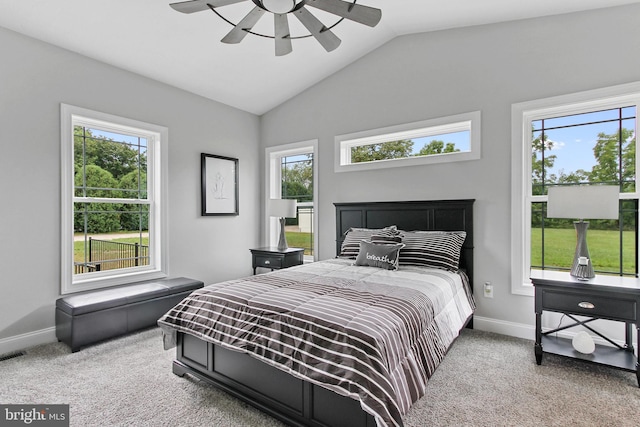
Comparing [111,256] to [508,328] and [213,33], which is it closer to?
[213,33]

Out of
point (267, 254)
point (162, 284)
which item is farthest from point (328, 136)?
point (162, 284)

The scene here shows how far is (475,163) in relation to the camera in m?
3.34

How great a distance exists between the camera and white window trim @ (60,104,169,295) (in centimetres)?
311

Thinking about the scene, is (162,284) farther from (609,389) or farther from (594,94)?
(594,94)

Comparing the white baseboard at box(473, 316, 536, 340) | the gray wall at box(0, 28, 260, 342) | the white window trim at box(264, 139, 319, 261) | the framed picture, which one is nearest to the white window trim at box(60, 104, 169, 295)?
the gray wall at box(0, 28, 260, 342)

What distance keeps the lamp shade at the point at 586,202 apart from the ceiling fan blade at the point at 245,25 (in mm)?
2563

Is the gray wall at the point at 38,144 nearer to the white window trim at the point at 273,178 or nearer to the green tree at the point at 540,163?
the white window trim at the point at 273,178

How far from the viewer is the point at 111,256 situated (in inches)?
141

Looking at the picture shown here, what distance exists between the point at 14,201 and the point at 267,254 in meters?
2.56

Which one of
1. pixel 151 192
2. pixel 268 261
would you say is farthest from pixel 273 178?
pixel 151 192

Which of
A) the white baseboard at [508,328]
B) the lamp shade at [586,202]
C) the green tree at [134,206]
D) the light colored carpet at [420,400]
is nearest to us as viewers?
the light colored carpet at [420,400]

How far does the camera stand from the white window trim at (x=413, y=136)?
335cm

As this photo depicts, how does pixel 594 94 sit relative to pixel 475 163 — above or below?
above

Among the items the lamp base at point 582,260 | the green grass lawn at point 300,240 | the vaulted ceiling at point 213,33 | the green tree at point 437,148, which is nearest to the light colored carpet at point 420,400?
the lamp base at point 582,260
